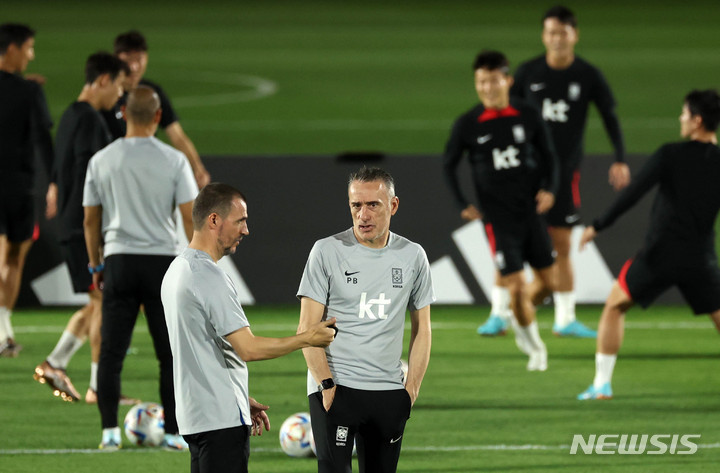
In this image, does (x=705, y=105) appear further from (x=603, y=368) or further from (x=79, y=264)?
(x=79, y=264)

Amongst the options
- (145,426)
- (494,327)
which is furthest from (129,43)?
(494,327)

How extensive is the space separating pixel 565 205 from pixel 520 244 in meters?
1.69

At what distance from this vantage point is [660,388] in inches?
402

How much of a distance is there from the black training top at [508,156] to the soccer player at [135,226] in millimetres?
3405

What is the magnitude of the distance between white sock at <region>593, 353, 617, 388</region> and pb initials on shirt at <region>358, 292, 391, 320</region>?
158 inches

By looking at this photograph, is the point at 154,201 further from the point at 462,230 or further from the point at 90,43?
the point at 90,43

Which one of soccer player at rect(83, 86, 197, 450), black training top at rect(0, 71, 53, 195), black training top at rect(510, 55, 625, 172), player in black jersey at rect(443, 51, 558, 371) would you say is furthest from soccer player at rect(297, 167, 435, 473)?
black training top at rect(510, 55, 625, 172)

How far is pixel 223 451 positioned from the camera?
5809 millimetres

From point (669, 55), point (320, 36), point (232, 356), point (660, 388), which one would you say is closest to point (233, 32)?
point (320, 36)

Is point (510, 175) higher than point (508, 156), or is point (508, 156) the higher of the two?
point (508, 156)

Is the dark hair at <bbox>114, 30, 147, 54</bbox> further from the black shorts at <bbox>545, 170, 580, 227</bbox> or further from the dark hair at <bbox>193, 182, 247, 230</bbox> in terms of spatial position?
the dark hair at <bbox>193, 182, 247, 230</bbox>

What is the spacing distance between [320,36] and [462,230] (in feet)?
89.3

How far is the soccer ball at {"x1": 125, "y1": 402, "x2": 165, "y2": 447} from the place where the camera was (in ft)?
27.6

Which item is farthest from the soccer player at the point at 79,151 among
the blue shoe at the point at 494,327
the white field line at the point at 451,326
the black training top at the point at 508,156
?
the blue shoe at the point at 494,327
